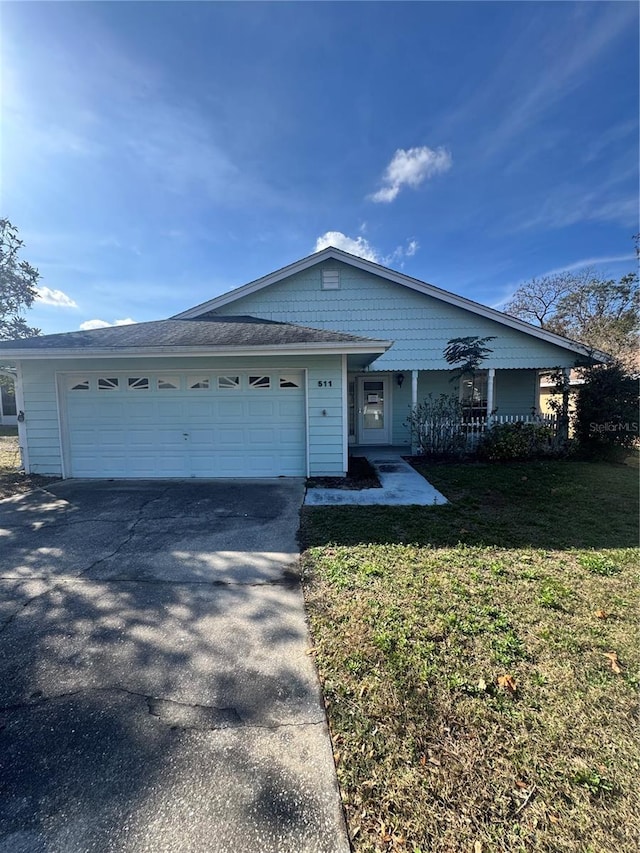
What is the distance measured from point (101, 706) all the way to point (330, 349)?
6.13 meters

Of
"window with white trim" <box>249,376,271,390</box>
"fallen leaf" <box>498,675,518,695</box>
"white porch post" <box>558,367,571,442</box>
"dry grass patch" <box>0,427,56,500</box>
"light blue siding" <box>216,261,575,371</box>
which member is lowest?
"fallen leaf" <box>498,675,518,695</box>

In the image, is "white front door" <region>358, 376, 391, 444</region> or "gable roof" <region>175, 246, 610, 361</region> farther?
"white front door" <region>358, 376, 391, 444</region>

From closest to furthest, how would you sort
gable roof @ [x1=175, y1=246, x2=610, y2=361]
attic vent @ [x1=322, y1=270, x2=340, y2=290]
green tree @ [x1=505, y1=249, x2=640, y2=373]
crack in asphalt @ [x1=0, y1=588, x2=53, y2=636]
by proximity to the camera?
crack in asphalt @ [x1=0, y1=588, x2=53, y2=636] < gable roof @ [x1=175, y1=246, x2=610, y2=361] < attic vent @ [x1=322, y1=270, x2=340, y2=290] < green tree @ [x1=505, y1=249, x2=640, y2=373]

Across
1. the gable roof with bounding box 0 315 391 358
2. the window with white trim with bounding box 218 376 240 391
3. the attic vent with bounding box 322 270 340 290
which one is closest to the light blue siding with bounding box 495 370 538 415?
the attic vent with bounding box 322 270 340 290

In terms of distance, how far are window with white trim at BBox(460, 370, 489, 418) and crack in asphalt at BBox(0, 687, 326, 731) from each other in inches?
459

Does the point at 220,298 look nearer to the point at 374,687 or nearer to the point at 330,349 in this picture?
the point at 330,349

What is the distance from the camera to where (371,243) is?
47.2 ft

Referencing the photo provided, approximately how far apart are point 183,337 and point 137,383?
4.79ft

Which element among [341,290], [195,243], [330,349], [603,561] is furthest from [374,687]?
[195,243]

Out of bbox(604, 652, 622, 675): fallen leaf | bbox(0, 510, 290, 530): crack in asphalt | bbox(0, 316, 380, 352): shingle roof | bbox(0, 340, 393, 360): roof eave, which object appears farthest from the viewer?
bbox(0, 316, 380, 352): shingle roof

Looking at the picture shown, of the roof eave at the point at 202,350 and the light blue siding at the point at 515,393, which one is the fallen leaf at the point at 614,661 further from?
the light blue siding at the point at 515,393

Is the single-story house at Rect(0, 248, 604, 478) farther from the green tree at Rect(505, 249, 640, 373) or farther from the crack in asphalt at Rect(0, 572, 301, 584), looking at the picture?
the green tree at Rect(505, 249, 640, 373)

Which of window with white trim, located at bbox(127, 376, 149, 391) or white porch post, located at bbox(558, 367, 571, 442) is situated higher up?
window with white trim, located at bbox(127, 376, 149, 391)

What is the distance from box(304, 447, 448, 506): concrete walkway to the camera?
6.23 metres
